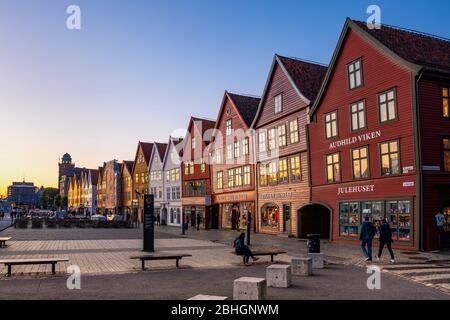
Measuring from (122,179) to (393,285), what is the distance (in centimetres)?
7508

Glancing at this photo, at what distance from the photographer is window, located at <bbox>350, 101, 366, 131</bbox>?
1032 inches

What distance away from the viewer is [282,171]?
3444cm

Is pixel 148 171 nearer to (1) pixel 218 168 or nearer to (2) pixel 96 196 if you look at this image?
(1) pixel 218 168

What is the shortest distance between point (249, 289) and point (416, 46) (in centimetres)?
2212

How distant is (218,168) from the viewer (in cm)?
4678

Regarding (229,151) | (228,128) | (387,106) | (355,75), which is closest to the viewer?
(387,106)

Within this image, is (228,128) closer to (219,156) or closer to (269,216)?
(219,156)

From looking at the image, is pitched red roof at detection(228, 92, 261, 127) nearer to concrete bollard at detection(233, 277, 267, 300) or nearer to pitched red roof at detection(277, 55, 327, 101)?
pitched red roof at detection(277, 55, 327, 101)

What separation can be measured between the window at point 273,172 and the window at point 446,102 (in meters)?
14.4

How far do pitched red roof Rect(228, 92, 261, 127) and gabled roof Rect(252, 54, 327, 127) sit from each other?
4.18 meters

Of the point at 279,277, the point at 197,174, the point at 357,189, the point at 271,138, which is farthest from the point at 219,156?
the point at 279,277

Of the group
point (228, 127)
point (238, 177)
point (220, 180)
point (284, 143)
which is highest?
point (228, 127)

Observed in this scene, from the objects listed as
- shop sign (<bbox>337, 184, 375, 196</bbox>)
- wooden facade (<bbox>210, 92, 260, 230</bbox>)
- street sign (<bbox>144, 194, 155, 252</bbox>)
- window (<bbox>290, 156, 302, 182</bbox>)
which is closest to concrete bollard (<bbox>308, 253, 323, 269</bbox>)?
→ street sign (<bbox>144, 194, 155, 252</bbox>)
